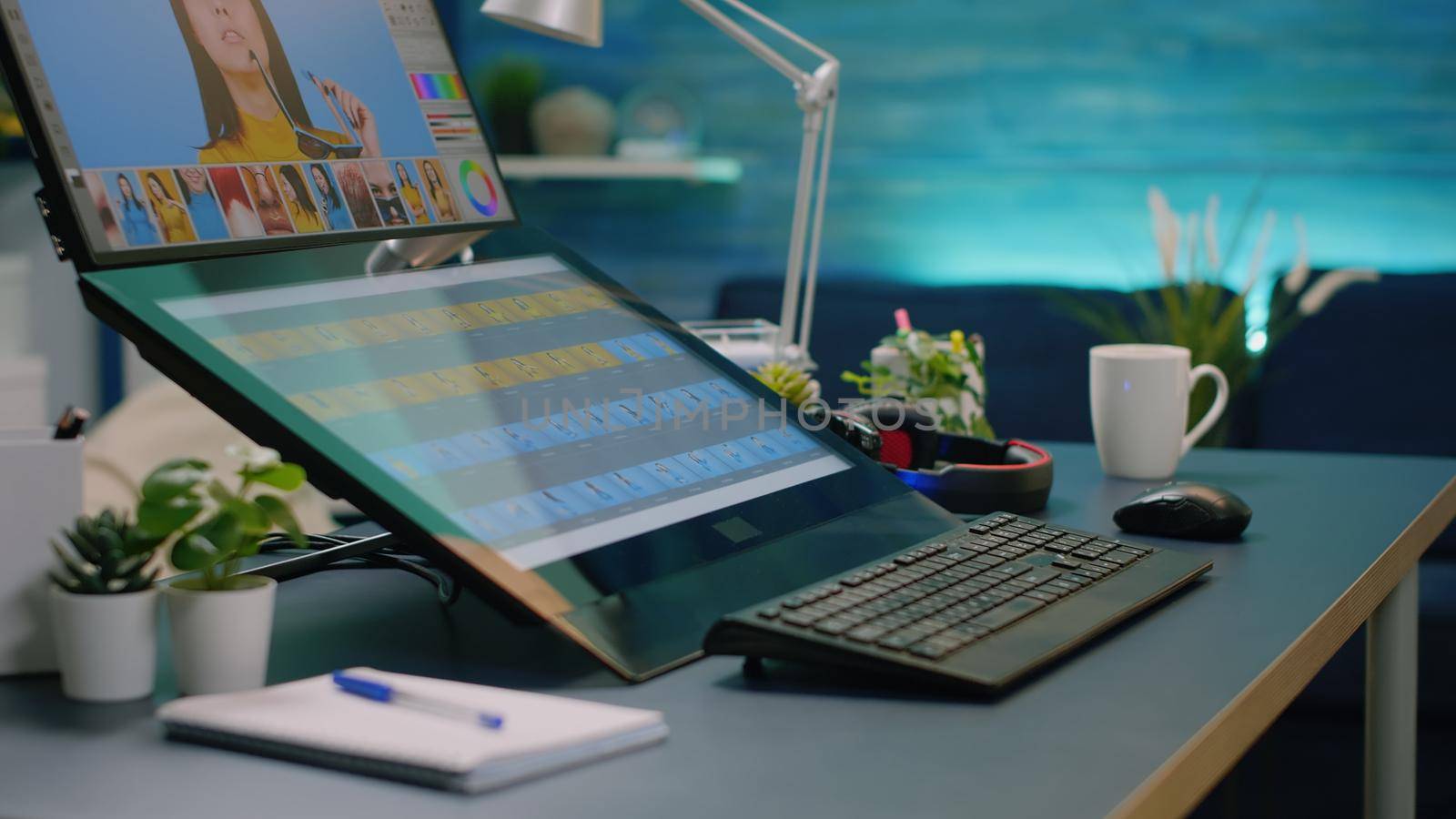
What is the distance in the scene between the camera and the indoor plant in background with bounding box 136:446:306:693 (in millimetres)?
650

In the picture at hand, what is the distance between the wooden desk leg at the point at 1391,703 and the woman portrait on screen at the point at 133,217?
104 cm

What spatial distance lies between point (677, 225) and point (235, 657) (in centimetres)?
271

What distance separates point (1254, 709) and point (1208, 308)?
178 centimetres

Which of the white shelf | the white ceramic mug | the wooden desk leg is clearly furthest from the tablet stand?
the white shelf

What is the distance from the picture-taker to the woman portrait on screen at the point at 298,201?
87 centimetres

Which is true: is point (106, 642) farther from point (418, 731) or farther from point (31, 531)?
point (418, 731)

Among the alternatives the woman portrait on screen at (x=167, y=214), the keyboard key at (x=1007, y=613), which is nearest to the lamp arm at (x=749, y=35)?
the woman portrait on screen at (x=167, y=214)

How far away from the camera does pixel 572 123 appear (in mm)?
3166

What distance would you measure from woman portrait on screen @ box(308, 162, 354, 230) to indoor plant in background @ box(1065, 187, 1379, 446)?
4.70 feet

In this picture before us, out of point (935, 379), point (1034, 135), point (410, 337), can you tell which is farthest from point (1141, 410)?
point (1034, 135)

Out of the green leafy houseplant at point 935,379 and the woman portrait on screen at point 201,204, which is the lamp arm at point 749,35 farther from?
the woman portrait on screen at point 201,204

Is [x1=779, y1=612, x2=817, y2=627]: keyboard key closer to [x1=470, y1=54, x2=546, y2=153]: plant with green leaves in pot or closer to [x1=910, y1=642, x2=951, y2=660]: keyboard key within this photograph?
[x1=910, y1=642, x2=951, y2=660]: keyboard key

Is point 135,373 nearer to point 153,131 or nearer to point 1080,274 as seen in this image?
point 1080,274

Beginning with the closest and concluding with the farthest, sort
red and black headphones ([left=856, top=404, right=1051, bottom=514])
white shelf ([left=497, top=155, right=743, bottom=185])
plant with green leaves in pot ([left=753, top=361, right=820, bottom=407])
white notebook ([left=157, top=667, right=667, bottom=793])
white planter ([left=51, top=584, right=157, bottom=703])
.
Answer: white notebook ([left=157, top=667, right=667, bottom=793]) → white planter ([left=51, top=584, right=157, bottom=703]) → red and black headphones ([left=856, top=404, right=1051, bottom=514]) → plant with green leaves in pot ([left=753, top=361, right=820, bottom=407]) → white shelf ([left=497, top=155, right=743, bottom=185])
